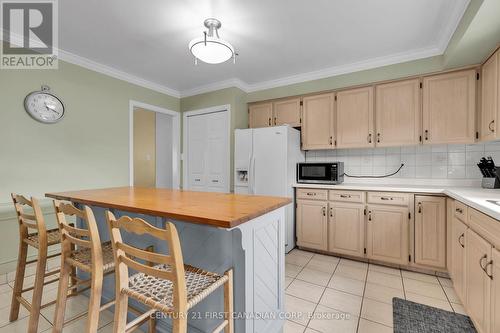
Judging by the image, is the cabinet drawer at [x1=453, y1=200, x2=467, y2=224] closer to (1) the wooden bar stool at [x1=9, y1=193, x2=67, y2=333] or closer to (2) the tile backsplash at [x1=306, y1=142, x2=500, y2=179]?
(2) the tile backsplash at [x1=306, y1=142, x2=500, y2=179]

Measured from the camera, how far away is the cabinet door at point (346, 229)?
273cm

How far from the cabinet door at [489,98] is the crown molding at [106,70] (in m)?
4.08

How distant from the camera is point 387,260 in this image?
8.51 feet

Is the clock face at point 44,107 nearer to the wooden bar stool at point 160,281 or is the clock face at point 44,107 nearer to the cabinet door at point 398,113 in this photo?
the wooden bar stool at point 160,281

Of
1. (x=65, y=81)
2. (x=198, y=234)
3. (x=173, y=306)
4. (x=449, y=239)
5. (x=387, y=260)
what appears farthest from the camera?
(x=65, y=81)

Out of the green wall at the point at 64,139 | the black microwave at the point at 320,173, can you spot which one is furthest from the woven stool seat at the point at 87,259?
the black microwave at the point at 320,173

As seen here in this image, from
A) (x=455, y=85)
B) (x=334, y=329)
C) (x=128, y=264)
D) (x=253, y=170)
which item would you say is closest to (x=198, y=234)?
(x=128, y=264)

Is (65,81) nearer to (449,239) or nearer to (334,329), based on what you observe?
(334,329)

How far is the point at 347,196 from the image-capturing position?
→ 2.80m

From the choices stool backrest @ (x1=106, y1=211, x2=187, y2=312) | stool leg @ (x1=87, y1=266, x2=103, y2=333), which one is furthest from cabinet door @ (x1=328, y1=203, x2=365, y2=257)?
stool leg @ (x1=87, y1=266, x2=103, y2=333)

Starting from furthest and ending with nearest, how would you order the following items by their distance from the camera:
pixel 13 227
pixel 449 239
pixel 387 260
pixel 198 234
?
1. pixel 387 260
2. pixel 13 227
3. pixel 449 239
4. pixel 198 234

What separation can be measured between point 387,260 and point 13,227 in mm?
4045

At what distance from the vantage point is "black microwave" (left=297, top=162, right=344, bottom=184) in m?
2.98

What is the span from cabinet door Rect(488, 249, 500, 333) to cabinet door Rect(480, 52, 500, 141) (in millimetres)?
1305
